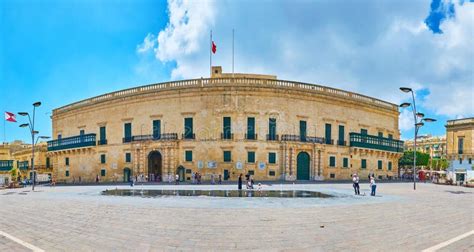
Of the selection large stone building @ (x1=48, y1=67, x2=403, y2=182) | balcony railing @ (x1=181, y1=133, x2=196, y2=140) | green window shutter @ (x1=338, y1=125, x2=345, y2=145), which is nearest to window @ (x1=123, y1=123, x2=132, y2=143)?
large stone building @ (x1=48, y1=67, x2=403, y2=182)

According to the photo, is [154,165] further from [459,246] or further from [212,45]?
[459,246]

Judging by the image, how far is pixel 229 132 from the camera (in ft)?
103

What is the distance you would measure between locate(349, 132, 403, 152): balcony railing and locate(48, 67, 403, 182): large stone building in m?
0.13

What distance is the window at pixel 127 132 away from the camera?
34.8 m

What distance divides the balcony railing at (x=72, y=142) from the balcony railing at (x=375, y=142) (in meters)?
31.6

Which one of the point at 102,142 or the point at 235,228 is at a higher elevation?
the point at 102,142

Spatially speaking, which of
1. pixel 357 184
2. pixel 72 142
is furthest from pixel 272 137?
pixel 72 142

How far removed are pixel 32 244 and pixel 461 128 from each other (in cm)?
5446

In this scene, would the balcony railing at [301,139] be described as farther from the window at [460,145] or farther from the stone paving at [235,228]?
the window at [460,145]

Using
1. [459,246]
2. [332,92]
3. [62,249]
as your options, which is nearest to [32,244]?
[62,249]

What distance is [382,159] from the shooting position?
39656 millimetres

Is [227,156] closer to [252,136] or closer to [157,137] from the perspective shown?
[252,136]

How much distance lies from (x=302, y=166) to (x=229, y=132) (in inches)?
346

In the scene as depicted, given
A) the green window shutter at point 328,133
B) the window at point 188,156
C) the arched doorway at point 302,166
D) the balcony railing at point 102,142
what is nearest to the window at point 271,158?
the arched doorway at point 302,166
